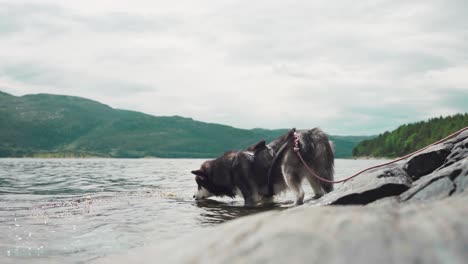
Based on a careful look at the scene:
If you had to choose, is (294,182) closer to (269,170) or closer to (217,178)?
(269,170)

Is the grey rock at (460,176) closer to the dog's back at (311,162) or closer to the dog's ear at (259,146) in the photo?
the dog's back at (311,162)

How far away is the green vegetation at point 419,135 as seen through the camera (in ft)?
556

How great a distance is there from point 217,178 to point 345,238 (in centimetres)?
1278

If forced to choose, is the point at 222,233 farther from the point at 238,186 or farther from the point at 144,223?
the point at 238,186

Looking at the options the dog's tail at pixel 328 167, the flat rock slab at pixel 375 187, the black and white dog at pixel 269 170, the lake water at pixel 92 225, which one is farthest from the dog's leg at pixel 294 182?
the flat rock slab at pixel 375 187

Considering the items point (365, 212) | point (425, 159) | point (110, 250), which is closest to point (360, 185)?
point (425, 159)

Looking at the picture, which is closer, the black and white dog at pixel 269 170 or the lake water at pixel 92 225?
the lake water at pixel 92 225

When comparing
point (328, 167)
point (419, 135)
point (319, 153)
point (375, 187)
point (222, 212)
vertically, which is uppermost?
point (419, 135)

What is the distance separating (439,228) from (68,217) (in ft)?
35.0

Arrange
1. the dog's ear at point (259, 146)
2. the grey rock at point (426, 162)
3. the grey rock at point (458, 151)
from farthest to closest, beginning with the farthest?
the dog's ear at point (259, 146) < the grey rock at point (426, 162) < the grey rock at point (458, 151)

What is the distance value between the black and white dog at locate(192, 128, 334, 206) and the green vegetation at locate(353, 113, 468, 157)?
167564mm

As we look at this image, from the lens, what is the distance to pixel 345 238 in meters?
2.75

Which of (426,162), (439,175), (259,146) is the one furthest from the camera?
(259,146)

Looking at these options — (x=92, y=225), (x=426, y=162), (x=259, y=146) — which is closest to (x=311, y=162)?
(x=259, y=146)
